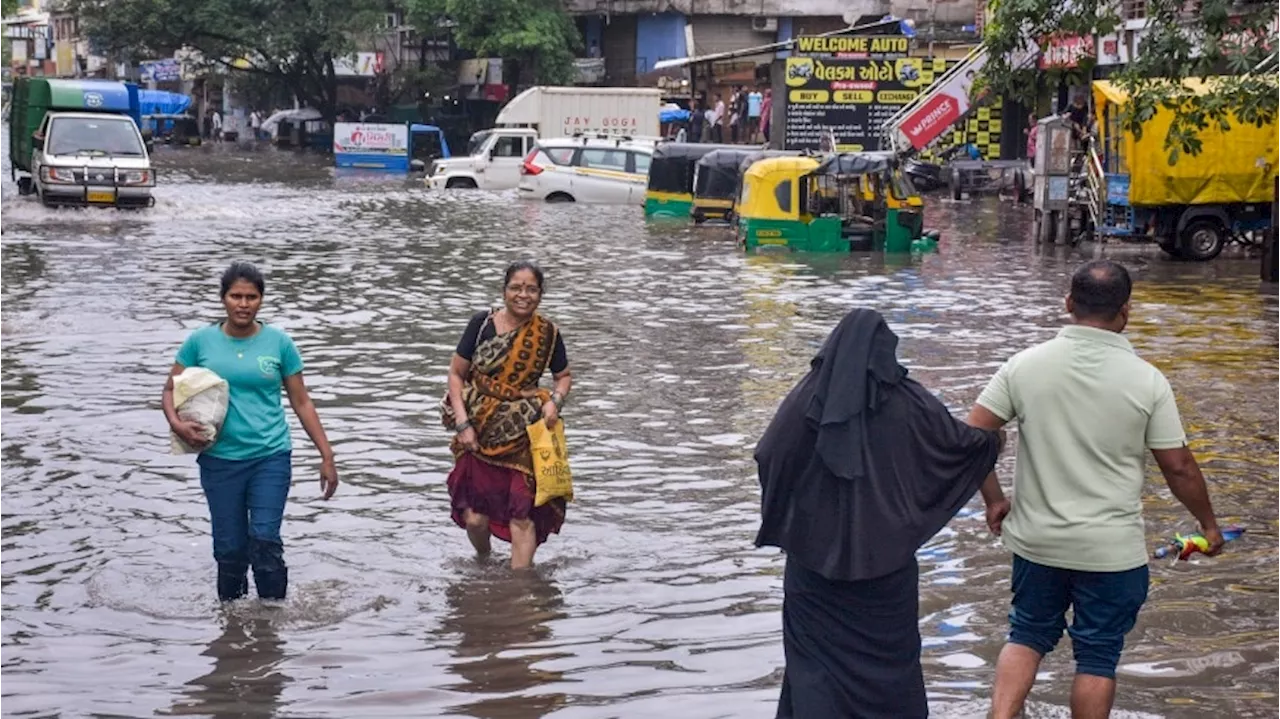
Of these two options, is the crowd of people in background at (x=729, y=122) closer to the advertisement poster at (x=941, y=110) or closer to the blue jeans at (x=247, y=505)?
the advertisement poster at (x=941, y=110)

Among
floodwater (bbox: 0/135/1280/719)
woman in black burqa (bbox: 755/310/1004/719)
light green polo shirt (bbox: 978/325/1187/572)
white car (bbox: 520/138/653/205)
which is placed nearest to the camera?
woman in black burqa (bbox: 755/310/1004/719)

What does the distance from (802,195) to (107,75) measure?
92865 mm

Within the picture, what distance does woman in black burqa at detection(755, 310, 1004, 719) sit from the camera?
4.90m

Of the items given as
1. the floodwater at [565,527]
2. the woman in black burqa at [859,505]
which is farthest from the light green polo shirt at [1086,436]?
the floodwater at [565,527]

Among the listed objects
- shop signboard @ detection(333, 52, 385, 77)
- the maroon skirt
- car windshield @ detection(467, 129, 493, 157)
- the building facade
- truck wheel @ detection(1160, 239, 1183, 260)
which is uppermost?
the building facade

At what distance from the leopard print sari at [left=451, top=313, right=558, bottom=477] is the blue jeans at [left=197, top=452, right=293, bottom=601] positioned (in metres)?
0.97

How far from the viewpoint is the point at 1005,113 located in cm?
4366

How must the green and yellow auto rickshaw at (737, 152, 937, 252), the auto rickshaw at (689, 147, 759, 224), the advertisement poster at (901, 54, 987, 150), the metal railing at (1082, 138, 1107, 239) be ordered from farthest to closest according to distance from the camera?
the advertisement poster at (901, 54, 987, 150) < the auto rickshaw at (689, 147, 759, 224) < the green and yellow auto rickshaw at (737, 152, 937, 252) < the metal railing at (1082, 138, 1107, 239)

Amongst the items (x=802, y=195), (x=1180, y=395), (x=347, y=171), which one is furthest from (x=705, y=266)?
(x=347, y=171)

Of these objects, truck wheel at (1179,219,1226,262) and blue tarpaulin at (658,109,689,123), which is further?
blue tarpaulin at (658,109,689,123)

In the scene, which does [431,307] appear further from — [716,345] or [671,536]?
[671,536]

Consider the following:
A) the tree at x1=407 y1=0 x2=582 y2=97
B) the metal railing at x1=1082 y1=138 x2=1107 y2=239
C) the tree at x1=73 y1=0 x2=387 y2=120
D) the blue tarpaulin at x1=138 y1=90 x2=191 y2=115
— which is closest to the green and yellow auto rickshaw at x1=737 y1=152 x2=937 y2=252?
the metal railing at x1=1082 y1=138 x2=1107 y2=239

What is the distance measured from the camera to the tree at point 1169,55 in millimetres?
11445

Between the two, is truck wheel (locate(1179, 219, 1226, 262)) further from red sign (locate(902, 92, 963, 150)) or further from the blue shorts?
the blue shorts
